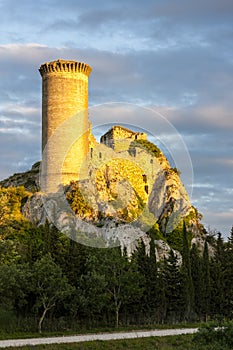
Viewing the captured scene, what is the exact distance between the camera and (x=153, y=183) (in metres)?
60.4

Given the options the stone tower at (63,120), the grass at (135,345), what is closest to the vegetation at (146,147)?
the stone tower at (63,120)

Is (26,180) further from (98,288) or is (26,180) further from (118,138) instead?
(98,288)

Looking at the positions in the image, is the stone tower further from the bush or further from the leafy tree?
the bush

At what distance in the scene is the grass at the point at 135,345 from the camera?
26.8 meters

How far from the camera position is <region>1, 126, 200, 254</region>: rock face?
52.0m

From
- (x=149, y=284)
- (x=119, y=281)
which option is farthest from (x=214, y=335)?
(x=149, y=284)

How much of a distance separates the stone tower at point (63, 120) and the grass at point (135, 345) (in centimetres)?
2536

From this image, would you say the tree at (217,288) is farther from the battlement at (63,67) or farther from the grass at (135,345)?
the battlement at (63,67)

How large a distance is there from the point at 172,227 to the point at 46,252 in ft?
59.5

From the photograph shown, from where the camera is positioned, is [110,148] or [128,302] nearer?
[128,302]

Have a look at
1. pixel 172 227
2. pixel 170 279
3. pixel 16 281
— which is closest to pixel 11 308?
pixel 16 281

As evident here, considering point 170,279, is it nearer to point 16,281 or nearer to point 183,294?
point 183,294

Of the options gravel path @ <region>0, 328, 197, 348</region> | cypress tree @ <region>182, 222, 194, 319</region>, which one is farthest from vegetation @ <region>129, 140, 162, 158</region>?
gravel path @ <region>0, 328, 197, 348</region>

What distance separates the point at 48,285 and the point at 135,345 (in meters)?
8.62
